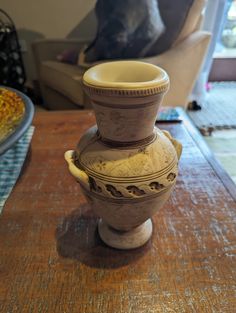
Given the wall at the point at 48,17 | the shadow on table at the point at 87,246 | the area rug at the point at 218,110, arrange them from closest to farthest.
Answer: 1. the shadow on table at the point at 87,246
2. the area rug at the point at 218,110
3. the wall at the point at 48,17

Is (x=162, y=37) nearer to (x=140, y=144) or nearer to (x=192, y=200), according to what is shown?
(x=192, y=200)

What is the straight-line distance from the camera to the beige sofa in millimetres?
1486

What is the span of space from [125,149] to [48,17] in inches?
88.2

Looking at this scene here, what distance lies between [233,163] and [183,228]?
41.4 inches

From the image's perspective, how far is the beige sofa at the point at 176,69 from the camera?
149cm

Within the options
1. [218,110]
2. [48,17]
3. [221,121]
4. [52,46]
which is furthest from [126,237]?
[48,17]

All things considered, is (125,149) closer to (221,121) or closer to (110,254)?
(110,254)

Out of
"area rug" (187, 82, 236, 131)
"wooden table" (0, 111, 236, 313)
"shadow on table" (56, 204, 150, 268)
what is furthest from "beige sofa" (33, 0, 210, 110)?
"shadow on table" (56, 204, 150, 268)

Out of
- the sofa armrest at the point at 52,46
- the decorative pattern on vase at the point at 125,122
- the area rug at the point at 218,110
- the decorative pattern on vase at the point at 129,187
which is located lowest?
the area rug at the point at 218,110

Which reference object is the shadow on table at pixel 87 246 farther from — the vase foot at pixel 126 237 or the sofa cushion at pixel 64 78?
the sofa cushion at pixel 64 78

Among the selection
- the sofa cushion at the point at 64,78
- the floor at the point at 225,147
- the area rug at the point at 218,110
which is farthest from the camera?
the area rug at the point at 218,110

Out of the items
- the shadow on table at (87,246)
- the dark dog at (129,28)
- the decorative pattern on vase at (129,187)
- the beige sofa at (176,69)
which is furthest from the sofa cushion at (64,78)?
the decorative pattern on vase at (129,187)

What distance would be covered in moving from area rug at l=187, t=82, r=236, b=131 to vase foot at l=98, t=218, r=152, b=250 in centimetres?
135

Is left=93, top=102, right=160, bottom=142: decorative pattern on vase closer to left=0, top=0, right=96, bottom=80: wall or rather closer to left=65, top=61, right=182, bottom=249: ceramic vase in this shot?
left=65, top=61, right=182, bottom=249: ceramic vase
